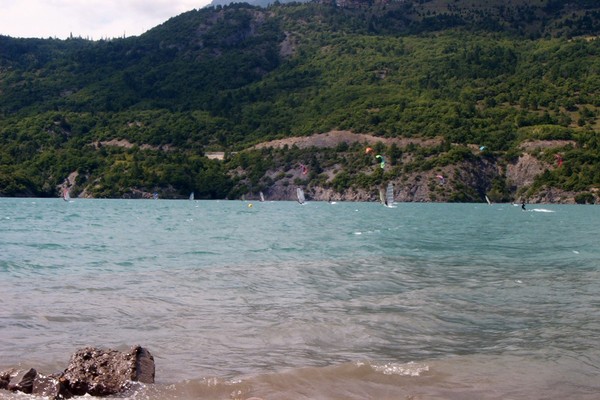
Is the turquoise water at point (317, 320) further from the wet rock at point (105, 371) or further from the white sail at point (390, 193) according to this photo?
the white sail at point (390, 193)

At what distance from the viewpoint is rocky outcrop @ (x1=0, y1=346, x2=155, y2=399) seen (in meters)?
9.89

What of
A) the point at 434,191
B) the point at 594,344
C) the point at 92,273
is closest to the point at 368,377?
the point at 594,344

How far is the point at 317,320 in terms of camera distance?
606 inches

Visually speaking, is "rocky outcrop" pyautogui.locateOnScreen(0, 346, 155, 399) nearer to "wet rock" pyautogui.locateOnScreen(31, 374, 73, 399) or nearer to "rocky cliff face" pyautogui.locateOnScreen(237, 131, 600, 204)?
"wet rock" pyautogui.locateOnScreen(31, 374, 73, 399)

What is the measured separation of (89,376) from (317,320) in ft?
20.5

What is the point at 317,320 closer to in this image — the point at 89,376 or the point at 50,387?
the point at 89,376

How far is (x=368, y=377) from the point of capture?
11.3m

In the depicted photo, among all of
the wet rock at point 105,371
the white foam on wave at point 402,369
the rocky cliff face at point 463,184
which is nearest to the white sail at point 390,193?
the rocky cliff face at point 463,184

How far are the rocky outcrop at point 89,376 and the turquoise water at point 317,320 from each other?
9.9 inches

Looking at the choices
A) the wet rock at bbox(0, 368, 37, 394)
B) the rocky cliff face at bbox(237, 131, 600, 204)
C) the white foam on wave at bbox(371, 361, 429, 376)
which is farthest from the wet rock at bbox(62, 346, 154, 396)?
the rocky cliff face at bbox(237, 131, 600, 204)

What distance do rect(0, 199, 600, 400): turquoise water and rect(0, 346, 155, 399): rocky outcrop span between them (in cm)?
25

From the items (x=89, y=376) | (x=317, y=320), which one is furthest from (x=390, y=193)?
(x=89, y=376)

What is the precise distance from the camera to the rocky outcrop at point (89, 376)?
989 cm

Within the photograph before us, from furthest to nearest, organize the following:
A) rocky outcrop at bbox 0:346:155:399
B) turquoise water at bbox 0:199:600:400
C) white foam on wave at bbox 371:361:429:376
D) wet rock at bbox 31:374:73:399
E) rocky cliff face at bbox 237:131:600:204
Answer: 1. rocky cliff face at bbox 237:131:600:204
2. white foam on wave at bbox 371:361:429:376
3. turquoise water at bbox 0:199:600:400
4. rocky outcrop at bbox 0:346:155:399
5. wet rock at bbox 31:374:73:399
